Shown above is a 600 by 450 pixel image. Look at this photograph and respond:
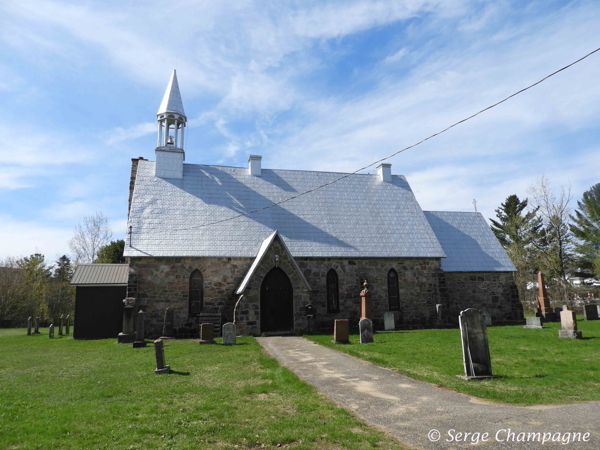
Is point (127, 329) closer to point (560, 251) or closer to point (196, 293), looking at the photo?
point (196, 293)

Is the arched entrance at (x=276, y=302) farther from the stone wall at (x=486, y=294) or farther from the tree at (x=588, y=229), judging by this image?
the tree at (x=588, y=229)

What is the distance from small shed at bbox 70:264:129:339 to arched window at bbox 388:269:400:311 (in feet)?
47.8

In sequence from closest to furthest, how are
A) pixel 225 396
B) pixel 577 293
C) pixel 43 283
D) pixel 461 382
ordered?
pixel 225 396 < pixel 461 382 < pixel 577 293 < pixel 43 283

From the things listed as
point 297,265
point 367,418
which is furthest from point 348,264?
point 367,418

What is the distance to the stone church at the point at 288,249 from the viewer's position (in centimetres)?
1983

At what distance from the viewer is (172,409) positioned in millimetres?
6797

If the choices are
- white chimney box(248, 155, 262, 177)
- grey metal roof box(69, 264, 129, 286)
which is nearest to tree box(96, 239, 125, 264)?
grey metal roof box(69, 264, 129, 286)

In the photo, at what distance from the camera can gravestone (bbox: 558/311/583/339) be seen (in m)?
15.3

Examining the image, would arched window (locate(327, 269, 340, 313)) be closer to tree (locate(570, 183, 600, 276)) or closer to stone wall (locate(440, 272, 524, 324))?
stone wall (locate(440, 272, 524, 324))

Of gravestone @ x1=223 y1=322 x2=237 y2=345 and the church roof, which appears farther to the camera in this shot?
the church roof

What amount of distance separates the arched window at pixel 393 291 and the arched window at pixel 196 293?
1007 centimetres

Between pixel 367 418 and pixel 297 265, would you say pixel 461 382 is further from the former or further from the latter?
pixel 297 265

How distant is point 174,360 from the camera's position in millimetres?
12172

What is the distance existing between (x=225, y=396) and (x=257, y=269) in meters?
11.6
